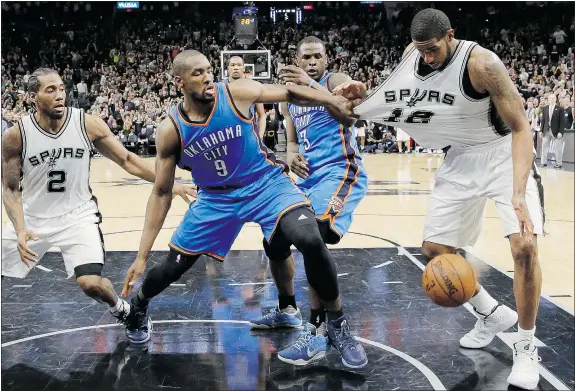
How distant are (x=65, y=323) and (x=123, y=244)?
2.68m

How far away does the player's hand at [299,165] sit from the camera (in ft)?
15.1

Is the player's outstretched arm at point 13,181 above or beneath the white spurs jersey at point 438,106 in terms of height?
beneath

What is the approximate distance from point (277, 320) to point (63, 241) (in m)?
1.56

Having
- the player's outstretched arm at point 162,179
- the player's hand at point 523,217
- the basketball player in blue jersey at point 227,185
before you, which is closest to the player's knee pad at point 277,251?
the basketball player in blue jersey at point 227,185

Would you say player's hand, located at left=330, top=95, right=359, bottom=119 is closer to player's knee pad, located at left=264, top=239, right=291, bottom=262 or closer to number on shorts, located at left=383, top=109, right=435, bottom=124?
number on shorts, located at left=383, top=109, right=435, bottom=124

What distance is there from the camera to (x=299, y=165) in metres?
4.59

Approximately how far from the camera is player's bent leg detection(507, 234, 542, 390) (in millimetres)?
3514

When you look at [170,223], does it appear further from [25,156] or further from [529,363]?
[529,363]

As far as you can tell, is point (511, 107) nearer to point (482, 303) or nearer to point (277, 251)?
point (482, 303)

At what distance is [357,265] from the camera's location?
621 cm

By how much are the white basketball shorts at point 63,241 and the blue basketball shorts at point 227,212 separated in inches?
22.9

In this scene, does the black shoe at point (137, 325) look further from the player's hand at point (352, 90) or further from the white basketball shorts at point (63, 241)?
the player's hand at point (352, 90)

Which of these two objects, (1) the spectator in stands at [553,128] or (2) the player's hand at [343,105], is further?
(1) the spectator in stands at [553,128]

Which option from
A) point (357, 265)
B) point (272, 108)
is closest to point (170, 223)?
point (357, 265)
